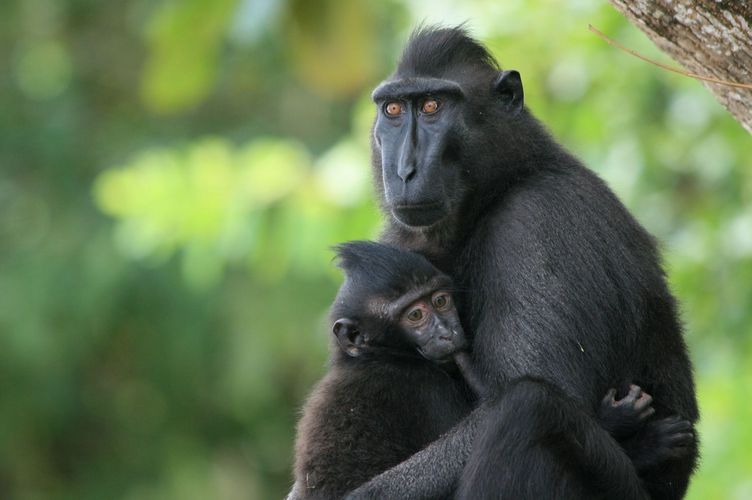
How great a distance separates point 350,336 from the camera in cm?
708

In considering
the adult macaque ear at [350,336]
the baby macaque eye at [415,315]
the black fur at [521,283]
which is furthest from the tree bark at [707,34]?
the adult macaque ear at [350,336]

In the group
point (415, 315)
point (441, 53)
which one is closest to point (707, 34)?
point (441, 53)

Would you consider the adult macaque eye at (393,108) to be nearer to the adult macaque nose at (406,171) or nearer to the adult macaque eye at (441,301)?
the adult macaque nose at (406,171)

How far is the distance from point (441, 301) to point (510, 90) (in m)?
1.45

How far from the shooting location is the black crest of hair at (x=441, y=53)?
24.9 ft

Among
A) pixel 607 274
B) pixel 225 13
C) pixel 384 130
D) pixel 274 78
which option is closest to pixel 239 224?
pixel 225 13

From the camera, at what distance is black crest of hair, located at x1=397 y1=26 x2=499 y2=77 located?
7.59 metres

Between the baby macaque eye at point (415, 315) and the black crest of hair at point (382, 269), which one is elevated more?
the black crest of hair at point (382, 269)

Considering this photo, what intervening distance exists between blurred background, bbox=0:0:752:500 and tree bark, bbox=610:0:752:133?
460 centimetres

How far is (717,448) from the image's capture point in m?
12.1

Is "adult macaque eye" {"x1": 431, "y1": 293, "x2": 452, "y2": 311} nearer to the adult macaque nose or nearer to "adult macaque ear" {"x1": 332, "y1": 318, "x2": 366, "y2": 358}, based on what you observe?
"adult macaque ear" {"x1": 332, "y1": 318, "x2": 366, "y2": 358}

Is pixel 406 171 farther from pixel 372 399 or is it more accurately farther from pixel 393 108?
pixel 372 399

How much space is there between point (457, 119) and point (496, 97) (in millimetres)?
389

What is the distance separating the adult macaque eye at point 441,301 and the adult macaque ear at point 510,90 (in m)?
1.28
